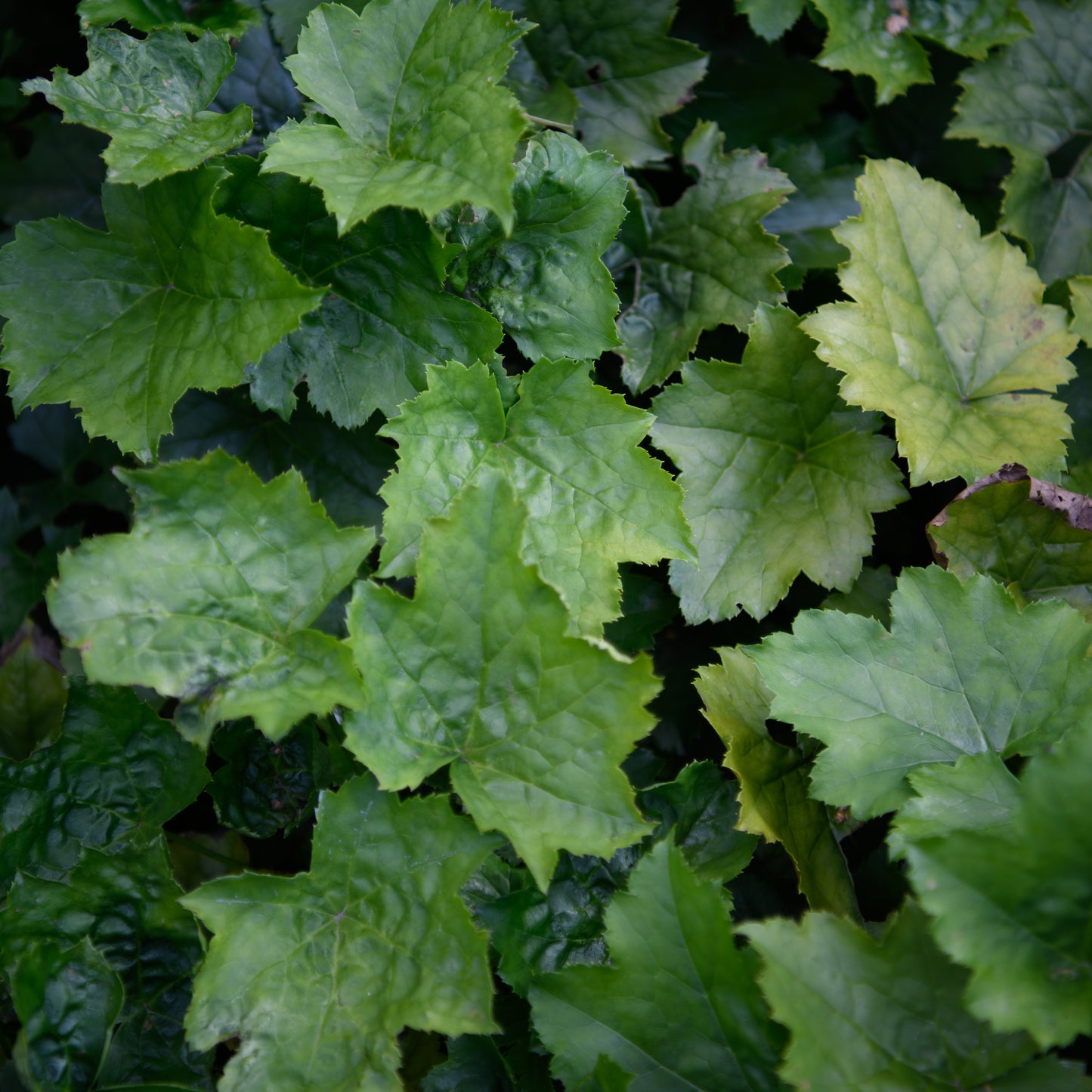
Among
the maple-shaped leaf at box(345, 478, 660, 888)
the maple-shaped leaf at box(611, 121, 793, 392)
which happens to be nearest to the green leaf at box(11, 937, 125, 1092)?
the maple-shaped leaf at box(345, 478, 660, 888)

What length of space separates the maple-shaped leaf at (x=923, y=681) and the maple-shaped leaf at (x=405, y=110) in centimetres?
83

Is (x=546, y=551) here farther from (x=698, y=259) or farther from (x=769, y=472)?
(x=698, y=259)

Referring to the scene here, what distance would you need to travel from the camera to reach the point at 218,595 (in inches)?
50.3

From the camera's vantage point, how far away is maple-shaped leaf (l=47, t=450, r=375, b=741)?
47.4 inches

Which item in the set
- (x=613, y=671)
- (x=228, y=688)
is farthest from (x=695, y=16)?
(x=228, y=688)

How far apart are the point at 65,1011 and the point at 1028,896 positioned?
4.44 ft

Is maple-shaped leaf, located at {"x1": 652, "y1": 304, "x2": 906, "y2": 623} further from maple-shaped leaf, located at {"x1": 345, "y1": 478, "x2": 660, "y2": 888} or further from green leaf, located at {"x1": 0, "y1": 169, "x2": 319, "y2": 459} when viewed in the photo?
green leaf, located at {"x1": 0, "y1": 169, "x2": 319, "y2": 459}

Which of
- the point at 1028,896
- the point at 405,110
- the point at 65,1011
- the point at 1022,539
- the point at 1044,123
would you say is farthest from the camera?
the point at 1044,123

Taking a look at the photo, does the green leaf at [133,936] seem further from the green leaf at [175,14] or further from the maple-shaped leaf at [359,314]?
the green leaf at [175,14]

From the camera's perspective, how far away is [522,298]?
1610mm

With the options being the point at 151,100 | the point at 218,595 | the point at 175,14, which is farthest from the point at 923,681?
the point at 175,14

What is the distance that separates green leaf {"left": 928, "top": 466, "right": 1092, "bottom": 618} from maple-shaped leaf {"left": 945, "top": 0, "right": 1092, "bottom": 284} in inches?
26.1

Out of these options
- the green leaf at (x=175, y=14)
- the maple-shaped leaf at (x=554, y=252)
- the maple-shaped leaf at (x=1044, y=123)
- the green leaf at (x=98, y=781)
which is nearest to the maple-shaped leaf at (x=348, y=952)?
the green leaf at (x=98, y=781)

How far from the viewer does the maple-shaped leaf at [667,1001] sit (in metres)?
1.24
